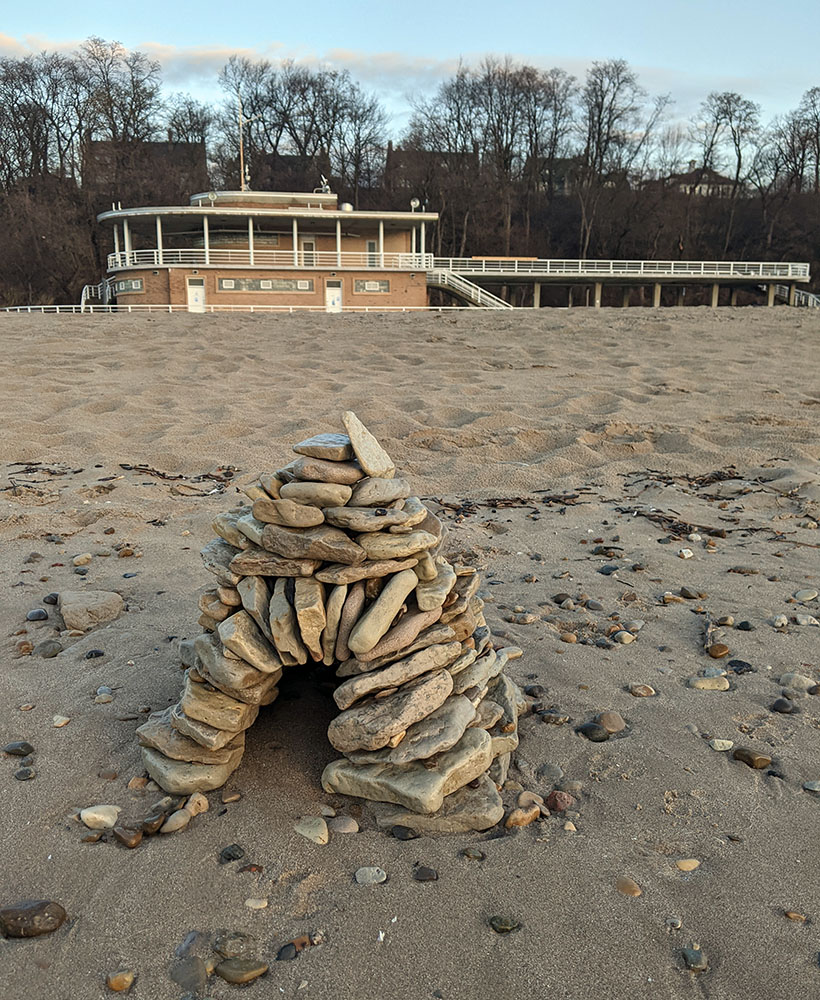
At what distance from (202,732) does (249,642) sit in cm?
35

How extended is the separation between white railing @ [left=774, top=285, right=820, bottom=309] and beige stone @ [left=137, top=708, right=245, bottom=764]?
1554 inches

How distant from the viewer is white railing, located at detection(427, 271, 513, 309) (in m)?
34.2

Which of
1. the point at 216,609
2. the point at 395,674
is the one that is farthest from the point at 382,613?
the point at 216,609

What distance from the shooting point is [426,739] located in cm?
273

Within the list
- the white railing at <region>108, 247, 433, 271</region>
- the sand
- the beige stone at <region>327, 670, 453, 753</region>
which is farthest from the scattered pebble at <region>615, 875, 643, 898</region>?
the white railing at <region>108, 247, 433, 271</region>

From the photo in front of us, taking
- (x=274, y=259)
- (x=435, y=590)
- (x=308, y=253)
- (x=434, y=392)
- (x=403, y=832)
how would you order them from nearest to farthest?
1. (x=403, y=832)
2. (x=435, y=590)
3. (x=434, y=392)
4. (x=308, y=253)
5. (x=274, y=259)

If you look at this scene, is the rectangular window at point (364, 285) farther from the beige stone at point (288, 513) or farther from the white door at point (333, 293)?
the beige stone at point (288, 513)

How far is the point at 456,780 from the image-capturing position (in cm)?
269

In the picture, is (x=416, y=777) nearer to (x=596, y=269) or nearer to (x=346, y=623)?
(x=346, y=623)

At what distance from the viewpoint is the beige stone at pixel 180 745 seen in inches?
111

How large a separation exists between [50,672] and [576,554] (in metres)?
3.16

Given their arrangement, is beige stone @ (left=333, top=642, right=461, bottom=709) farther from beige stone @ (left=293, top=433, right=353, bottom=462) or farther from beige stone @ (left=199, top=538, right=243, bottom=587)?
beige stone @ (left=293, top=433, right=353, bottom=462)

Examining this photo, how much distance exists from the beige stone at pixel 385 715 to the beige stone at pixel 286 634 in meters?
0.27

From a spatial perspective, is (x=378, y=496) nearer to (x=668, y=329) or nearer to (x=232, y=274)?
(x=668, y=329)
